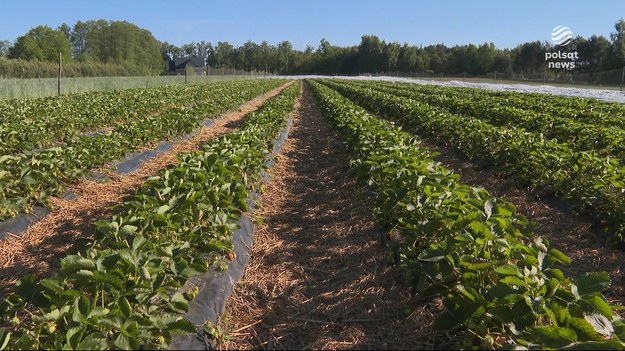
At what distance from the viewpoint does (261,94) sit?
30500 mm

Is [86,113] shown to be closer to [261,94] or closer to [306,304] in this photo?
[306,304]

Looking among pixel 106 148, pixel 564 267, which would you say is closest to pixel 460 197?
pixel 564 267

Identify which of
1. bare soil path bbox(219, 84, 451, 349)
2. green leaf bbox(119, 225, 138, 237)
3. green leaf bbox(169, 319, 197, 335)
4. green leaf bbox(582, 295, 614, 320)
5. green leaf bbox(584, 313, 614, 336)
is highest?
green leaf bbox(119, 225, 138, 237)

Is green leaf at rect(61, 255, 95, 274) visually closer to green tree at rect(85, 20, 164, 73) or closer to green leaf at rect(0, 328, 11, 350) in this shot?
green leaf at rect(0, 328, 11, 350)

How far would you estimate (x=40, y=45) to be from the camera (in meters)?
76.3

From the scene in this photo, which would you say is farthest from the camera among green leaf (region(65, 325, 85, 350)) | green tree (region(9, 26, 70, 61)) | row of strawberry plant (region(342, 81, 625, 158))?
green tree (region(9, 26, 70, 61))

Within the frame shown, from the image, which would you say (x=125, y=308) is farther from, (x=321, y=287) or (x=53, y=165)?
(x=53, y=165)

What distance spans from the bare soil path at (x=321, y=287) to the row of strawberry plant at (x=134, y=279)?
1.63ft

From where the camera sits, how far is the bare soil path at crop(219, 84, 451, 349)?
2.97 meters

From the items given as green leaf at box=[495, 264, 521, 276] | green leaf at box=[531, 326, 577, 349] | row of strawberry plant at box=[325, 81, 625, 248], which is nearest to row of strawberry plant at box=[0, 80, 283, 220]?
green leaf at box=[495, 264, 521, 276]

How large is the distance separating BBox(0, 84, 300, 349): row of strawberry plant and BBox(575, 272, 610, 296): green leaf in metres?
1.98

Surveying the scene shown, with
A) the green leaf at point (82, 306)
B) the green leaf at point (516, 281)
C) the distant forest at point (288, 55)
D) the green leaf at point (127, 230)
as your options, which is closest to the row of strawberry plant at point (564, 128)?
the green leaf at point (516, 281)

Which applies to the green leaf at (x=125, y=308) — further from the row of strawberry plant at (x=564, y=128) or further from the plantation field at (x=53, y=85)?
the plantation field at (x=53, y=85)

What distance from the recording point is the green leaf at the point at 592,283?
7.21 ft
